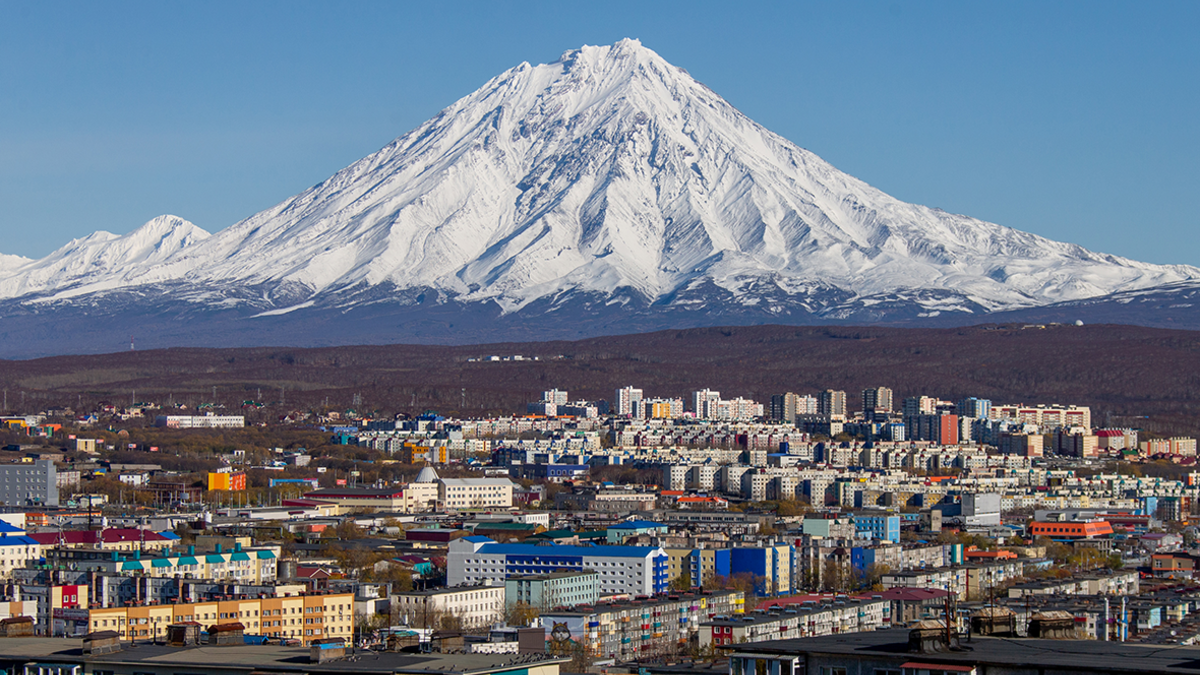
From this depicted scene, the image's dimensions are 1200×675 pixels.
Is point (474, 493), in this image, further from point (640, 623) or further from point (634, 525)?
point (640, 623)

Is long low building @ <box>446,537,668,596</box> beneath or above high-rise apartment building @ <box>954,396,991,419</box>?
beneath

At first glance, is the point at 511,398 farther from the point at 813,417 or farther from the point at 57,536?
the point at 57,536

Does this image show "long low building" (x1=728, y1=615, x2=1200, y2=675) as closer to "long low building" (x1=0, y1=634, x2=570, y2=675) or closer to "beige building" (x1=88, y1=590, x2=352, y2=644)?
"long low building" (x1=0, y1=634, x2=570, y2=675)

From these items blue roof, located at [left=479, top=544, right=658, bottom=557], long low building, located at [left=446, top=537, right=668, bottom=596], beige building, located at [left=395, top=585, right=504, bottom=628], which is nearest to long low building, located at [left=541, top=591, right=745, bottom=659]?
beige building, located at [left=395, top=585, right=504, bottom=628]

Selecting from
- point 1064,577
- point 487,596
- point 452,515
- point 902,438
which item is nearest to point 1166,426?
point 902,438

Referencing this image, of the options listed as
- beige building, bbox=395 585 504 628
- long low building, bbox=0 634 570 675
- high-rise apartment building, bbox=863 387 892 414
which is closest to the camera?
long low building, bbox=0 634 570 675

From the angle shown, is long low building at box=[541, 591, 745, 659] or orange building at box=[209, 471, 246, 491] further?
orange building at box=[209, 471, 246, 491]
